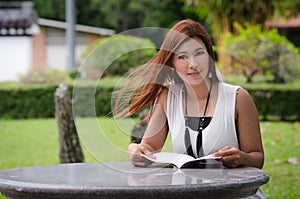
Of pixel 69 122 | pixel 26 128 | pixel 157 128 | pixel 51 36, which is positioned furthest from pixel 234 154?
pixel 51 36

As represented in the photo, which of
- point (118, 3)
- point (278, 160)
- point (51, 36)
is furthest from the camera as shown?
point (118, 3)

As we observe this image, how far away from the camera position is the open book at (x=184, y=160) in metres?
2.95

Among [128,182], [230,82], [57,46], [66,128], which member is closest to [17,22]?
[57,46]

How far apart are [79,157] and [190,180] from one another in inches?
195

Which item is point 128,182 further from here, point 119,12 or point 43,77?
point 119,12

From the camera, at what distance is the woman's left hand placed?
9.46ft

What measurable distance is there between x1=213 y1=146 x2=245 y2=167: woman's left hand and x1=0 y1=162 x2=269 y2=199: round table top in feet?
0.12

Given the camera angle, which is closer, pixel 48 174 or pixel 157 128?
pixel 48 174

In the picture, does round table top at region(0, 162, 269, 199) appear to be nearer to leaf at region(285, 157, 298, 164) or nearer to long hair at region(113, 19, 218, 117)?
long hair at region(113, 19, 218, 117)

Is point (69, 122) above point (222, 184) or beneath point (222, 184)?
beneath

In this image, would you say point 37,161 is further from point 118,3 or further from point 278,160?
point 118,3

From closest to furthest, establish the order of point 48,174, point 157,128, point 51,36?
point 48,174 < point 157,128 < point 51,36

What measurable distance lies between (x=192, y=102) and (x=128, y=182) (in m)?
0.78

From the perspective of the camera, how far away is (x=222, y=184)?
2.46 meters
